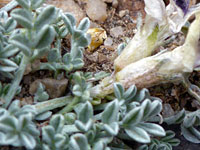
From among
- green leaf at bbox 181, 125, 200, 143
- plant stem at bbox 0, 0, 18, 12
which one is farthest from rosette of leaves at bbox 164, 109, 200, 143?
plant stem at bbox 0, 0, 18, 12

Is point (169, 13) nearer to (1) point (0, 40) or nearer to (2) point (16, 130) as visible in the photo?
(1) point (0, 40)

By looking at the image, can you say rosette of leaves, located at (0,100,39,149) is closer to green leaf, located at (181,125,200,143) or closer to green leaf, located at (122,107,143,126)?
green leaf, located at (122,107,143,126)

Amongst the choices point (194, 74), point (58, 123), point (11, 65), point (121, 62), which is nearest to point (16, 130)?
point (58, 123)

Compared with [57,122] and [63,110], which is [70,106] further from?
[57,122]

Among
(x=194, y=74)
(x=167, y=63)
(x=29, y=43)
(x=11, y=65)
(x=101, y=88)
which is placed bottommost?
(x=194, y=74)

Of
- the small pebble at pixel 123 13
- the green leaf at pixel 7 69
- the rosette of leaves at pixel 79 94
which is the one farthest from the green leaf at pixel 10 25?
the small pebble at pixel 123 13

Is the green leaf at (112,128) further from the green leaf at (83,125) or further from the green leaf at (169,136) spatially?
the green leaf at (169,136)

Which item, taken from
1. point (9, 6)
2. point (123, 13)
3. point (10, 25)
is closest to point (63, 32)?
point (10, 25)
